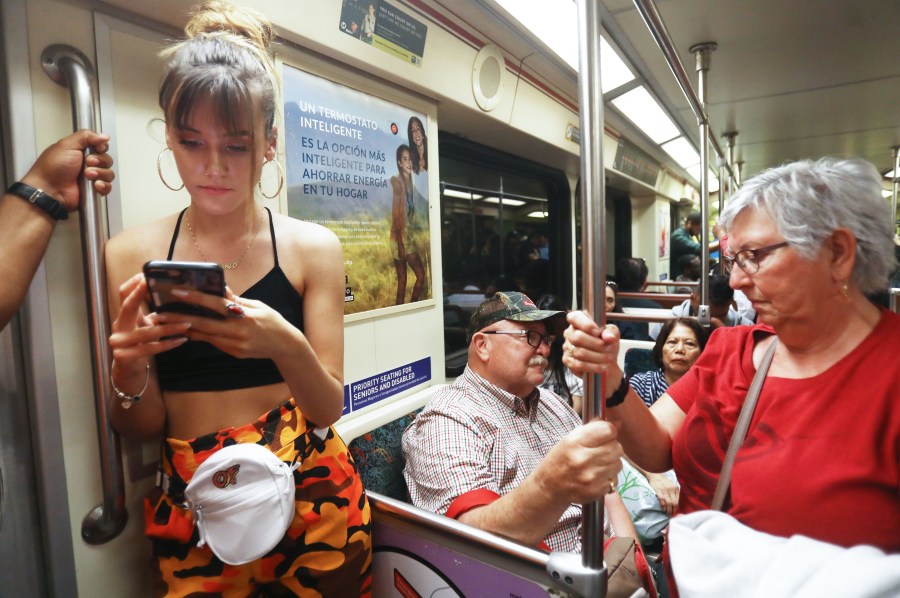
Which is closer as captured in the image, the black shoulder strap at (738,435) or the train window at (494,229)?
the black shoulder strap at (738,435)

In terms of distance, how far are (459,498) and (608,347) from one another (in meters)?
0.79

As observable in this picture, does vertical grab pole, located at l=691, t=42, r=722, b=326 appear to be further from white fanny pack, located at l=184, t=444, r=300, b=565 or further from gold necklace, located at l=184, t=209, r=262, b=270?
white fanny pack, located at l=184, t=444, r=300, b=565

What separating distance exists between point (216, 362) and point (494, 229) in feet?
9.90

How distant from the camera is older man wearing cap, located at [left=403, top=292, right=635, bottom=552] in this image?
3.45 ft

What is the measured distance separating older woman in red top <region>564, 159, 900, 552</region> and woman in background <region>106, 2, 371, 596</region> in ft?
2.07

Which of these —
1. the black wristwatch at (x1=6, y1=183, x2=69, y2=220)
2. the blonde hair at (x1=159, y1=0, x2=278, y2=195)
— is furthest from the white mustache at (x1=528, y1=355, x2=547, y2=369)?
the black wristwatch at (x1=6, y1=183, x2=69, y2=220)

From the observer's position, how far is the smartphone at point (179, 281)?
0.83m

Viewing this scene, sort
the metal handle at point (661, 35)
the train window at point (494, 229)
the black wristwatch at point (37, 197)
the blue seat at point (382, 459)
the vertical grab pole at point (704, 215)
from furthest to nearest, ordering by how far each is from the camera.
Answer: the train window at point (494, 229) < the vertical grab pole at point (704, 215) < the blue seat at point (382, 459) < the metal handle at point (661, 35) < the black wristwatch at point (37, 197)

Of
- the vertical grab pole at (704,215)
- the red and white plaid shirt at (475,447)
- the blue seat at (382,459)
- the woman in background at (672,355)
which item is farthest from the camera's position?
the woman in background at (672,355)

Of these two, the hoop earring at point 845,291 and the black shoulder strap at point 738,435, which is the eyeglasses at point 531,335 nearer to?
the black shoulder strap at point 738,435

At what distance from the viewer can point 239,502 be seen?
104 cm

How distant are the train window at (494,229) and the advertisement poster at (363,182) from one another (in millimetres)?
888

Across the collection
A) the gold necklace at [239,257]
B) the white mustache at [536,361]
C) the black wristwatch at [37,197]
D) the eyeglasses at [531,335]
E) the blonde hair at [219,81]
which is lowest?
the white mustache at [536,361]

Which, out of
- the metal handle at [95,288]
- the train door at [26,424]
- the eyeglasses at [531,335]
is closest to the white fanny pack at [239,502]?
the metal handle at [95,288]
